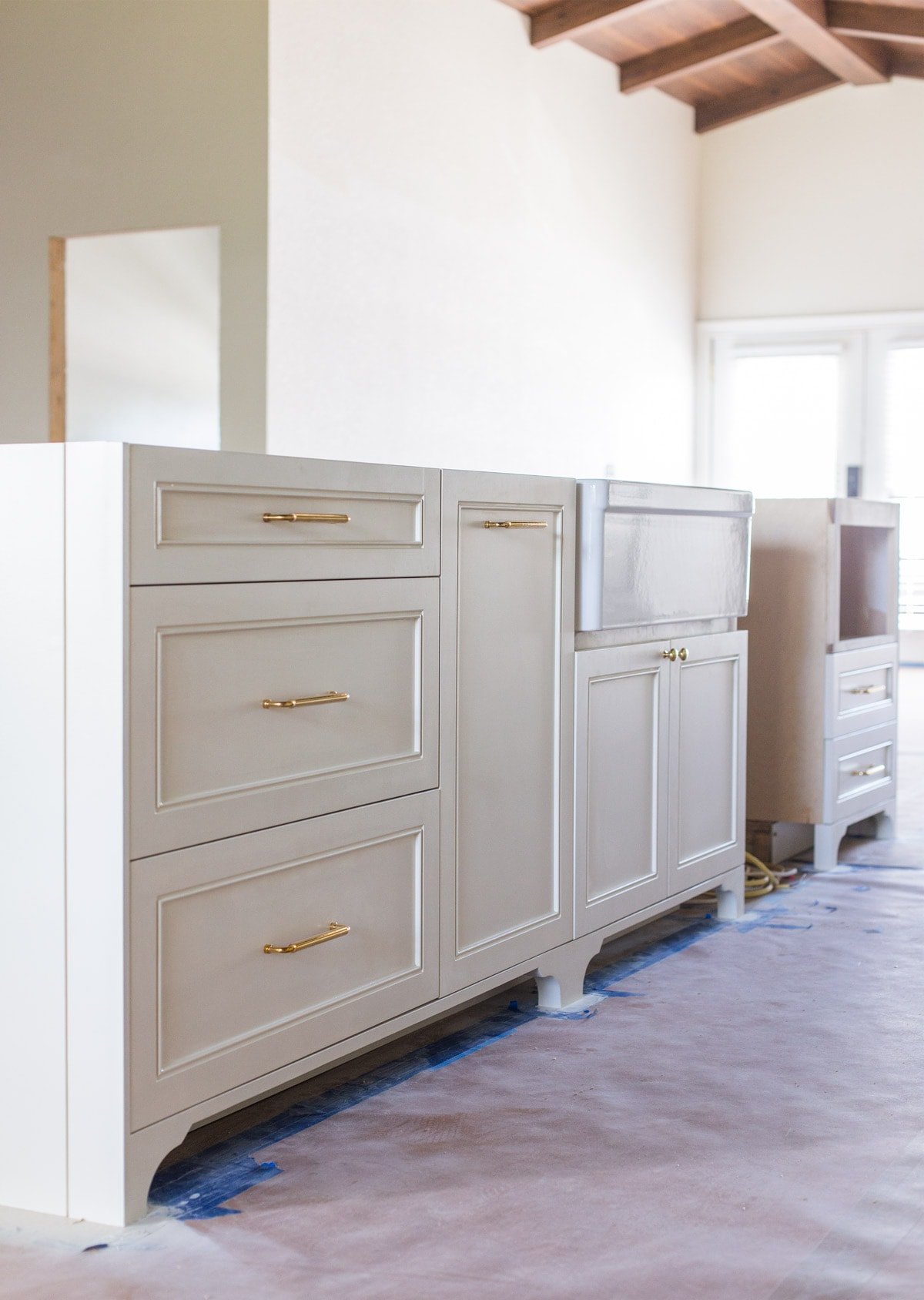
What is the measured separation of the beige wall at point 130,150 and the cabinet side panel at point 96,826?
3.67 meters

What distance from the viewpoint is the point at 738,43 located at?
7.32 meters

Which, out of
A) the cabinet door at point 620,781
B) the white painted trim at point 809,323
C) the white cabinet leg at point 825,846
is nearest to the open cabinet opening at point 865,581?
the white cabinet leg at point 825,846

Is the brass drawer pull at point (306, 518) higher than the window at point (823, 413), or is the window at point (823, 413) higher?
the window at point (823, 413)

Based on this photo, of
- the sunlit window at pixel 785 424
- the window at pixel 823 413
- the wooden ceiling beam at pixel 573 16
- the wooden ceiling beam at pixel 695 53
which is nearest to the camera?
the wooden ceiling beam at pixel 573 16

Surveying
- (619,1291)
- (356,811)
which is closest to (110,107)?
(356,811)

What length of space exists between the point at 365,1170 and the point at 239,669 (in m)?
0.75

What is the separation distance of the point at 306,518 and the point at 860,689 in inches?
112

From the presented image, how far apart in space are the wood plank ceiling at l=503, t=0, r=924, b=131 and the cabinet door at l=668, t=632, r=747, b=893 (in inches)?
166

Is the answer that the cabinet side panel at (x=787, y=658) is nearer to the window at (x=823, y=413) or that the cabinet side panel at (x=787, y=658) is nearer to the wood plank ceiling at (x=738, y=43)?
the wood plank ceiling at (x=738, y=43)

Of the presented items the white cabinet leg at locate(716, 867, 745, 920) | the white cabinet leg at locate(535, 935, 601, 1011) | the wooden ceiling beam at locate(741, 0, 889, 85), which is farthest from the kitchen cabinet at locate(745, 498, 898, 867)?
the wooden ceiling beam at locate(741, 0, 889, 85)

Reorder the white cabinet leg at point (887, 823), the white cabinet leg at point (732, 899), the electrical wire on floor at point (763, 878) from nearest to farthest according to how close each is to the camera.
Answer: the white cabinet leg at point (732, 899), the electrical wire on floor at point (763, 878), the white cabinet leg at point (887, 823)

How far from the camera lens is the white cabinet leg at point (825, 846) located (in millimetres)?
4312

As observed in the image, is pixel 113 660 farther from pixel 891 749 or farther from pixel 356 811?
pixel 891 749

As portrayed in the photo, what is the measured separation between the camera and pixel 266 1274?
5.73 ft
